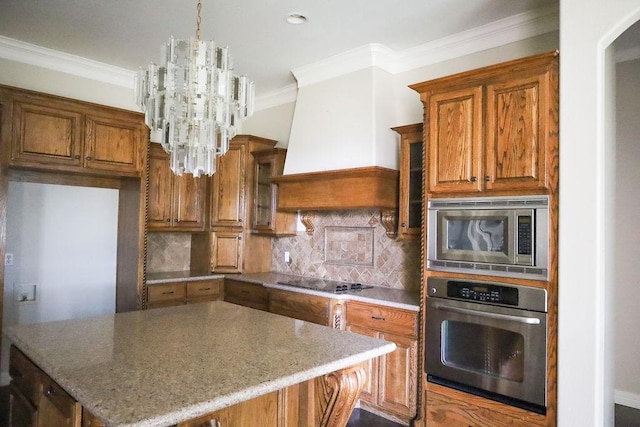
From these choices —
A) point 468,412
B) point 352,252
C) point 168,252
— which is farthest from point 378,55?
point 168,252

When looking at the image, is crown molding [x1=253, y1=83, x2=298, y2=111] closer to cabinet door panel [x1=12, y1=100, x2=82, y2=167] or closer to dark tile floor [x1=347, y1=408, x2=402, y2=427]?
cabinet door panel [x1=12, y1=100, x2=82, y2=167]

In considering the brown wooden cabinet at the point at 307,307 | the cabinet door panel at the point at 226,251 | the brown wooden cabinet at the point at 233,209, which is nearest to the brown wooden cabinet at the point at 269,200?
the brown wooden cabinet at the point at 233,209

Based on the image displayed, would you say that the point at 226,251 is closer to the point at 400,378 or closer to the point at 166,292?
the point at 166,292

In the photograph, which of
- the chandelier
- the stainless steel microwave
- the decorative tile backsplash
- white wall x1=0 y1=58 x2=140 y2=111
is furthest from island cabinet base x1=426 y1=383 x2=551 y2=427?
white wall x1=0 y1=58 x2=140 y2=111

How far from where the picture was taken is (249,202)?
180 inches

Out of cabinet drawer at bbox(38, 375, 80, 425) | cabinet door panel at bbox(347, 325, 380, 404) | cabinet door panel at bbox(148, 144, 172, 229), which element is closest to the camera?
cabinet drawer at bbox(38, 375, 80, 425)

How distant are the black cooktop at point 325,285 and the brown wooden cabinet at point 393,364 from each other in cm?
31

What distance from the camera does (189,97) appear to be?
1.88 meters

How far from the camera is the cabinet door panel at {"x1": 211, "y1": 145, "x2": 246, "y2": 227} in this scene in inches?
179

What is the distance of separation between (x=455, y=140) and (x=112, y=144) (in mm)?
2922

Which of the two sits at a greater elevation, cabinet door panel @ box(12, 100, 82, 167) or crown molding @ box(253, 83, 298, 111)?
crown molding @ box(253, 83, 298, 111)

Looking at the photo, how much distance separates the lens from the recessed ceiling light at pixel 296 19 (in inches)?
120

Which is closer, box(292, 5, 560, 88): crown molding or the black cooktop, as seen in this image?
box(292, 5, 560, 88): crown molding

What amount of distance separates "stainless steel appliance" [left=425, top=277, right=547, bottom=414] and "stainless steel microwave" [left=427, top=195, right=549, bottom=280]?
0.11 meters
